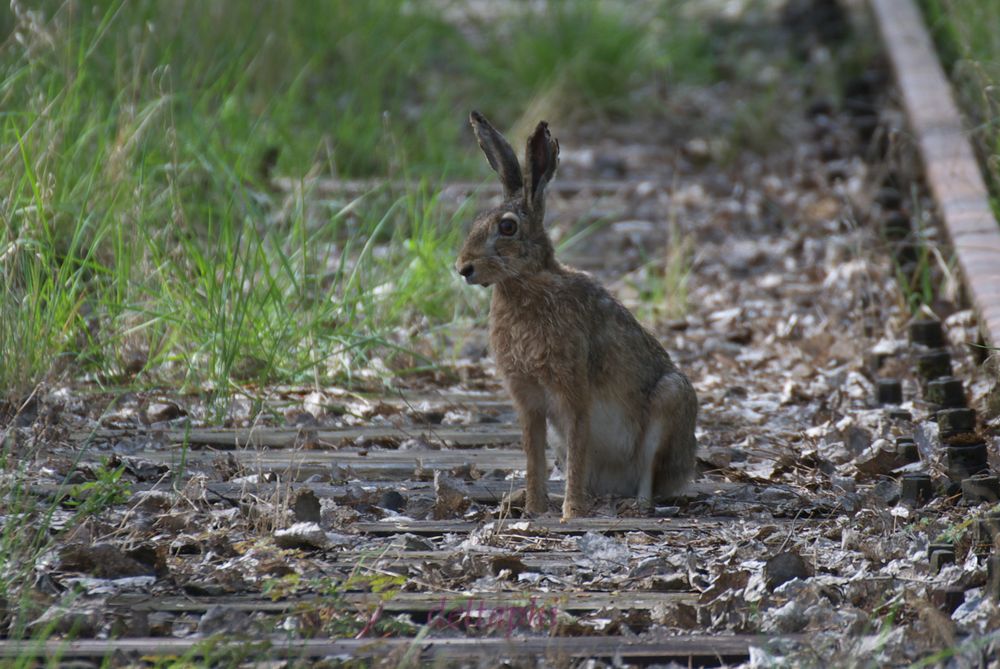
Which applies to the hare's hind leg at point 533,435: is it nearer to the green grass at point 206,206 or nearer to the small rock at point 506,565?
the small rock at point 506,565

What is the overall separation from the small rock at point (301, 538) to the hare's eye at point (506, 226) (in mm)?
1117

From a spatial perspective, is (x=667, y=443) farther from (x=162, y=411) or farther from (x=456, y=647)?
(x=162, y=411)

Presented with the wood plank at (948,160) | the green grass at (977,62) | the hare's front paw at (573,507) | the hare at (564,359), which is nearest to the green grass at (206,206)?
the hare at (564,359)

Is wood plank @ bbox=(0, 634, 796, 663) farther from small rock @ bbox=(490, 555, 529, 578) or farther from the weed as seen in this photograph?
the weed

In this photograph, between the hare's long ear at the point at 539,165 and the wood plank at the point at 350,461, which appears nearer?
the hare's long ear at the point at 539,165

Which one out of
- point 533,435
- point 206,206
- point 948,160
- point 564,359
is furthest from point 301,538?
point 948,160

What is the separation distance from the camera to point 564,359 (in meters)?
4.49

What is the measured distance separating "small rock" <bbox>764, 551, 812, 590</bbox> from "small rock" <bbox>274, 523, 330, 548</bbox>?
3.85 ft

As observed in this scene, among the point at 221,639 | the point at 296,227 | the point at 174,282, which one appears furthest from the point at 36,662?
the point at 296,227

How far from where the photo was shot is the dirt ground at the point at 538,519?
3.39m

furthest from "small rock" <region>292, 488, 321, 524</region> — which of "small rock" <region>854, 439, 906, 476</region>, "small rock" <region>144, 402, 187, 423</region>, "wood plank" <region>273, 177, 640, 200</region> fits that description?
"wood plank" <region>273, 177, 640, 200</region>

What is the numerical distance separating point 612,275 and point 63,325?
3.39m

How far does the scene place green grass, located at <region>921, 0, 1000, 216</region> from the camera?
6535 millimetres

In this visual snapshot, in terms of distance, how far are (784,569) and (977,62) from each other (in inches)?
138
